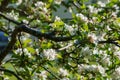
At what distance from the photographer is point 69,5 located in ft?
22.4

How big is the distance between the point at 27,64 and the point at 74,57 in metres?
0.58

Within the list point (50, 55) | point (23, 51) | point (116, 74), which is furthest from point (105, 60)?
point (23, 51)

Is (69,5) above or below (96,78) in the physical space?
above

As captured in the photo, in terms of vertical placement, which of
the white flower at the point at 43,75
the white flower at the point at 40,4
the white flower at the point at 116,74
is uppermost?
the white flower at the point at 40,4

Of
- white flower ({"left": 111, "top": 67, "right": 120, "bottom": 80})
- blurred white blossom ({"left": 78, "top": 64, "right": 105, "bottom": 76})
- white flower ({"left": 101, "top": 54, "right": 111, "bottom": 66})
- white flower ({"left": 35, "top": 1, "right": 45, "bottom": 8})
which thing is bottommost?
blurred white blossom ({"left": 78, "top": 64, "right": 105, "bottom": 76})

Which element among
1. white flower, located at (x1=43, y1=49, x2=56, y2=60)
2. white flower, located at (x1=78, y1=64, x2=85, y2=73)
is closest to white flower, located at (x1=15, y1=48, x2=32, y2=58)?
white flower, located at (x1=43, y1=49, x2=56, y2=60)

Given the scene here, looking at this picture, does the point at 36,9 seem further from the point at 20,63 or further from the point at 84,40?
the point at 84,40

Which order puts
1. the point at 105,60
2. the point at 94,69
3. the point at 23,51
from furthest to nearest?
the point at 105,60, the point at 23,51, the point at 94,69

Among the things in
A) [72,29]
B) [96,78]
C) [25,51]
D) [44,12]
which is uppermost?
[44,12]

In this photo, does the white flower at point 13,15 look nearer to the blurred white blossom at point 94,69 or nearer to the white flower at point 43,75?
the white flower at point 43,75

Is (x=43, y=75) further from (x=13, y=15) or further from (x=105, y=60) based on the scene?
(x=13, y=15)

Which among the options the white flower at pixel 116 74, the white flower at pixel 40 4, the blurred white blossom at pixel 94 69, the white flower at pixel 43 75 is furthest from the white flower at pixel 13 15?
the white flower at pixel 116 74

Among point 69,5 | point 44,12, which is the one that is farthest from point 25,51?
point 69,5

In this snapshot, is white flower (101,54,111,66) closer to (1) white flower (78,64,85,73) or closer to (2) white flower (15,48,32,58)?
(1) white flower (78,64,85,73)
